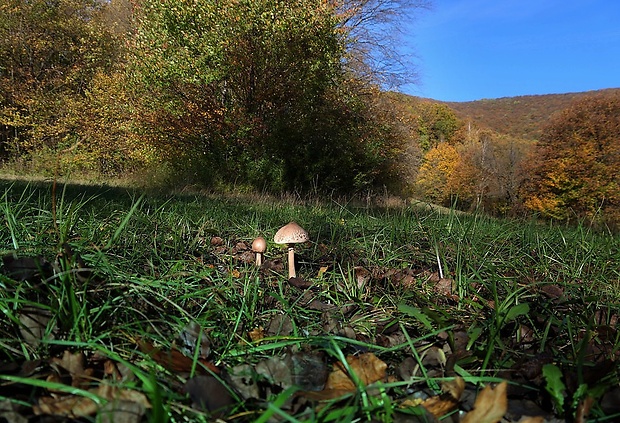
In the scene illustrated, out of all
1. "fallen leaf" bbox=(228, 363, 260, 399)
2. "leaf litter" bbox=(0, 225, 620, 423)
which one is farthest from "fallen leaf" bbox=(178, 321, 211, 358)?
"fallen leaf" bbox=(228, 363, 260, 399)

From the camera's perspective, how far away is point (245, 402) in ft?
2.77

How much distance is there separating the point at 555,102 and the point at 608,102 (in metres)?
51.0

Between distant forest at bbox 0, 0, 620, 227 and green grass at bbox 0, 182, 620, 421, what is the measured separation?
2548mm

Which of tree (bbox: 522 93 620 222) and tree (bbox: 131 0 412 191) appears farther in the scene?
tree (bbox: 522 93 620 222)


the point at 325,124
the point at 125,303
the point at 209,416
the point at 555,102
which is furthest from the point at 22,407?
the point at 555,102

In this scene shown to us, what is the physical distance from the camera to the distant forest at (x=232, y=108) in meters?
10.5

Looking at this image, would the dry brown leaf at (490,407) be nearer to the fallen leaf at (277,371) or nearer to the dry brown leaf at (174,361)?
the fallen leaf at (277,371)

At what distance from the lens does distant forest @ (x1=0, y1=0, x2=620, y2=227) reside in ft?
34.3

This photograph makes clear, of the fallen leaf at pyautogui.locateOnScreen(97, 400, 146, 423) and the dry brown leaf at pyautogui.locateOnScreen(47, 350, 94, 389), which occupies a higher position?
the fallen leaf at pyautogui.locateOnScreen(97, 400, 146, 423)

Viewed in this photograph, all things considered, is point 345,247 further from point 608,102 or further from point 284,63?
point 608,102

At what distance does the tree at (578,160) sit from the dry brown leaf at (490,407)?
22.6 metres

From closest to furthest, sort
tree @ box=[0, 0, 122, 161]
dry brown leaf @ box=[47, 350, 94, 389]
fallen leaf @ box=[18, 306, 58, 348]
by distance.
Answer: dry brown leaf @ box=[47, 350, 94, 389], fallen leaf @ box=[18, 306, 58, 348], tree @ box=[0, 0, 122, 161]

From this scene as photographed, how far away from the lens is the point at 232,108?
38.1ft

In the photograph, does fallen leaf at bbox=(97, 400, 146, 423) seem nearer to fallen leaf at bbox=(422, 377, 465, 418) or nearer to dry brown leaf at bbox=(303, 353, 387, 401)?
dry brown leaf at bbox=(303, 353, 387, 401)
